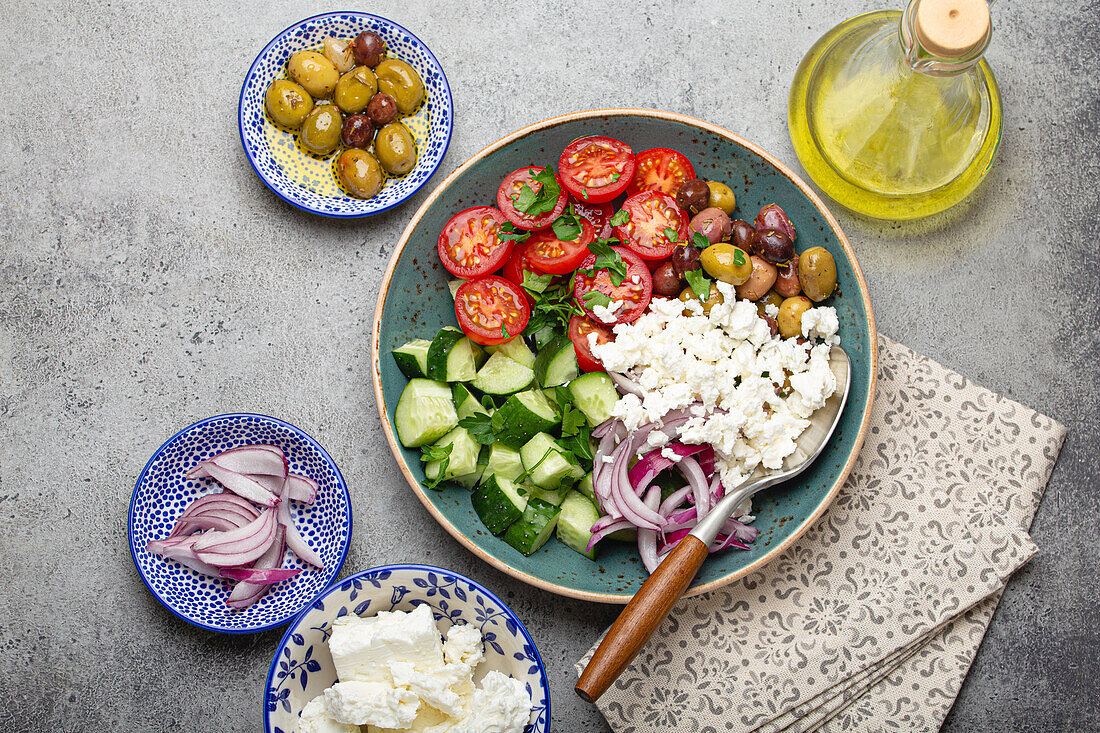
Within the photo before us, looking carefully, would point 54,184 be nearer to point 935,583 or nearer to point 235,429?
point 235,429

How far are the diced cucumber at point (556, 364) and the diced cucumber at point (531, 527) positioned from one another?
0.42 metres

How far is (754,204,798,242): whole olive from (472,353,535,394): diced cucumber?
0.92 m

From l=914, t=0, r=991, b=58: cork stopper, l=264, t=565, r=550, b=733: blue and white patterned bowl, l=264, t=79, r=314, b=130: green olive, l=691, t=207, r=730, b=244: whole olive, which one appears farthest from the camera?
l=264, t=79, r=314, b=130: green olive

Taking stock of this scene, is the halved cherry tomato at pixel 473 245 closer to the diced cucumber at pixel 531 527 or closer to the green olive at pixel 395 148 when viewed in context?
the green olive at pixel 395 148

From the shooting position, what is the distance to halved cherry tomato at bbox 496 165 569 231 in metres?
2.36

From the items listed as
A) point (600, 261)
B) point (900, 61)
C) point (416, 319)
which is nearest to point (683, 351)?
point (600, 261)

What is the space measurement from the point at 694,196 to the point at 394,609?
1.70 m

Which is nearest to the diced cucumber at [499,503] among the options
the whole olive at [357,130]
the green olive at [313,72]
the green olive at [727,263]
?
→ the green olive at [727,263]

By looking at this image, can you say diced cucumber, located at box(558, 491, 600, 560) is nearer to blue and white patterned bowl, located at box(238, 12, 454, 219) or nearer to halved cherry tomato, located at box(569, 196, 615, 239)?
halved cherry tomato, located at box(569, 196, 615, 239)

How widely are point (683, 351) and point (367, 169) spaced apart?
1.29m

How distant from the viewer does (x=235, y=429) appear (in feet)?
8.04

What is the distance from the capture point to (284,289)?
8.66ft

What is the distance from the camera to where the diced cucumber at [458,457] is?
2340 mm

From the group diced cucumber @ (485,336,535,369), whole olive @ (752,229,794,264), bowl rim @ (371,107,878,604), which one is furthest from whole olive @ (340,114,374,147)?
whole olive @ (752,229,794,264)
